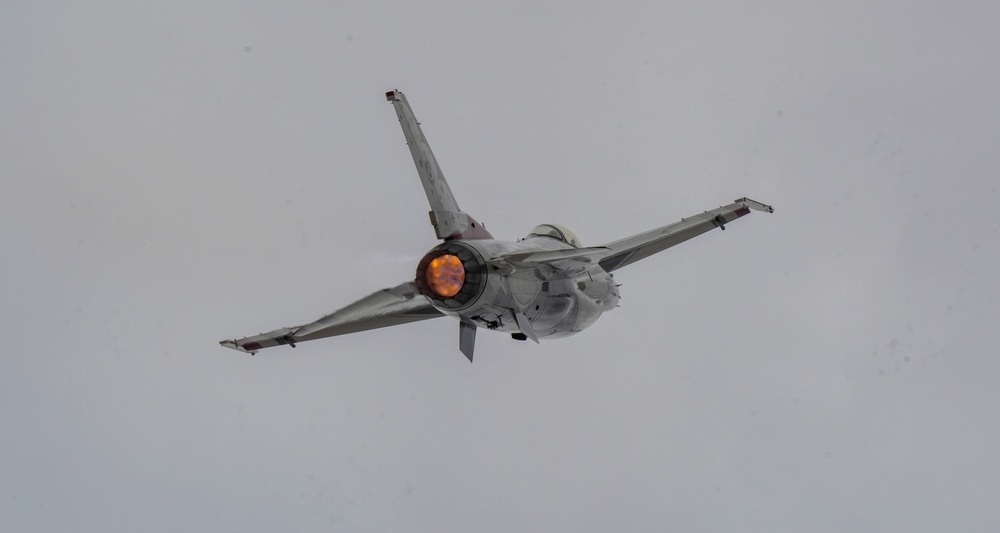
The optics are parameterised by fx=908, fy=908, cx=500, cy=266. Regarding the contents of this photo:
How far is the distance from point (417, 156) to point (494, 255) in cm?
414

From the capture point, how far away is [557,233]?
29031 mm

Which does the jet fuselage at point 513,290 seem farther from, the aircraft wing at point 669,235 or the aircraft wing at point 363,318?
the aircraft wing at point 669,235

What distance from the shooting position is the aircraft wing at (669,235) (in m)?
29.3

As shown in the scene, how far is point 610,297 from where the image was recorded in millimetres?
29141

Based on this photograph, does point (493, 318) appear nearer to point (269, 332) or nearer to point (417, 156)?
point (417, 156)

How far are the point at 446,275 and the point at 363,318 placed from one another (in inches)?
164

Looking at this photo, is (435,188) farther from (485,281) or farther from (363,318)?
(363,318)

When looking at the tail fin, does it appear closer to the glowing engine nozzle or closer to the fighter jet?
the fighter jet

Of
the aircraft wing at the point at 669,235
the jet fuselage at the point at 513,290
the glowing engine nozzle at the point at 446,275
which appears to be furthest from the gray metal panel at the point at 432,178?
the aircraft wing at the point at 669,235

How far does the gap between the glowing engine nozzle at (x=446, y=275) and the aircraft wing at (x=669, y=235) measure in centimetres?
841

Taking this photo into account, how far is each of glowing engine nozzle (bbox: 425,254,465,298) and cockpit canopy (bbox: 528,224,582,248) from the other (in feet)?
24.4

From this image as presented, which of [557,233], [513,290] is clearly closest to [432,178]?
[513,290]

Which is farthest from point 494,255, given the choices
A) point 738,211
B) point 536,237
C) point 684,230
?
point 738,211

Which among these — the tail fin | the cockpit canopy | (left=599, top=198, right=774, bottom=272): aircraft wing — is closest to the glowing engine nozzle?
the tail fin
